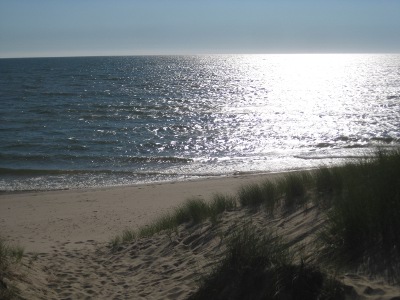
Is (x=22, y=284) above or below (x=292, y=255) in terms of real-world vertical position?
below

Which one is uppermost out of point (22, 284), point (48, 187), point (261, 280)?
point (261, 280)

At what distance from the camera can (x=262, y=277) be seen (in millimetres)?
5281

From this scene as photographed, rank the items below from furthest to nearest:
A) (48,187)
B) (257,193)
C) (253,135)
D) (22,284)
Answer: (253,135)
(48,187)
(257,193)
(22,284)

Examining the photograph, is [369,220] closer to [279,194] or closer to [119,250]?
[279,194]

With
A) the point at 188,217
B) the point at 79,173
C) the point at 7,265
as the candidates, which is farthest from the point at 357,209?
the point at 79,173

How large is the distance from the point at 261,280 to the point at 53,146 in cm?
1949

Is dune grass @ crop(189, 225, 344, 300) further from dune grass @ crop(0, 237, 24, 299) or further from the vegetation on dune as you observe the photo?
dune grass @ crop(0, 237, 24, 299)

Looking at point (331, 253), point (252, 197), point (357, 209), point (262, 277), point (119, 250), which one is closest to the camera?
point (262, 277)

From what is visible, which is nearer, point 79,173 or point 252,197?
point 252,197

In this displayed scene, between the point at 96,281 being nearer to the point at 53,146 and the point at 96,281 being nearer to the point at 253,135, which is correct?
the point at 53,146

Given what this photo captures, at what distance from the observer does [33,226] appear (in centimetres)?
1186

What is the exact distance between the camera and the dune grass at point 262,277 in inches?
195

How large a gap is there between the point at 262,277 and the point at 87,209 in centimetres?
886

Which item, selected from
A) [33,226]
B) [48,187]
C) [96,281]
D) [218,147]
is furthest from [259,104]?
[96,281]
